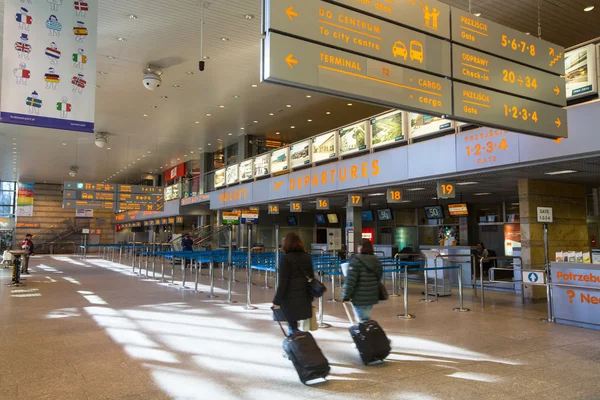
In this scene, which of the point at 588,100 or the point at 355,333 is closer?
the point at 355,333

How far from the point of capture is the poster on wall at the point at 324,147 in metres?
13.6

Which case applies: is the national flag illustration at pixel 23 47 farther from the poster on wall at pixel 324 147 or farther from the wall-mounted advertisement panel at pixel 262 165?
the wall-mounted advertisement panel at pixel 262 165

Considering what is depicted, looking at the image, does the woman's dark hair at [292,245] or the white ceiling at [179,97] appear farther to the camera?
the white ceiling at [179,97]

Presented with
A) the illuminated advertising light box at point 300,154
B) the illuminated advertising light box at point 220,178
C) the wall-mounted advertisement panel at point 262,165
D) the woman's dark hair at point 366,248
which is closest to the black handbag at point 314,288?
the woman's dark hair at point 366,248

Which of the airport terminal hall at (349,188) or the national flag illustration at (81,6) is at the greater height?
the national flag illustration at (81,6)

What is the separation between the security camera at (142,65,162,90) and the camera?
13.0m

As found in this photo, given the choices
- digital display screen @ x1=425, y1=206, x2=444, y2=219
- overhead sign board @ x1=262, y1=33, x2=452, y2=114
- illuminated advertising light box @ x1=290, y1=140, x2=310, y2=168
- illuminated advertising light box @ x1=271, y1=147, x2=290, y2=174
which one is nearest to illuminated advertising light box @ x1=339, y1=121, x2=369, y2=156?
illuminated advertising light box @ x1=290, y1=140, x2=310, y2=168

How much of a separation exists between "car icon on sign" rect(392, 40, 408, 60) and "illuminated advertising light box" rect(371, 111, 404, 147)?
22.3 feet

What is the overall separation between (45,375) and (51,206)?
1636 inches

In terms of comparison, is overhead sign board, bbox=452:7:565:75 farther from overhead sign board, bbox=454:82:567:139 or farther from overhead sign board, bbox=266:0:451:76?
overhead sign board, bbox=454:82:567:139

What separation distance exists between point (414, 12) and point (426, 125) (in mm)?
6086

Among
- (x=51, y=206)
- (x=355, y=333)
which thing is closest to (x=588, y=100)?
(x=355, y=333)

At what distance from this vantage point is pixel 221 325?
7414 mm

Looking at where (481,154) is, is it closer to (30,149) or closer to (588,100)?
(588,100)
